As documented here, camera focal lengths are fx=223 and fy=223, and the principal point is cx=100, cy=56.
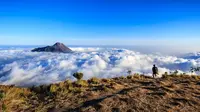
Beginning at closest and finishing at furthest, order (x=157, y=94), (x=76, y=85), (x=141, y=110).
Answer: (x=141, y=110), (x=157, y=94), (x=76, y=85)

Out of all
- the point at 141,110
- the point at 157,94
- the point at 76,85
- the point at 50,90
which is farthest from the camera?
the point at 76,85

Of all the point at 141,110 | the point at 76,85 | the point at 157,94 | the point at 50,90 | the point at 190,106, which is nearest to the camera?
the point at 141,110

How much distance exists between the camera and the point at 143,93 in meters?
11.9

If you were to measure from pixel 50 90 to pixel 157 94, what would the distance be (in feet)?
19.5

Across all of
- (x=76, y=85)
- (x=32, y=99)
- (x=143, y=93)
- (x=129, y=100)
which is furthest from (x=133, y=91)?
(x=32, y=99)

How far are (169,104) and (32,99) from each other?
6.92m

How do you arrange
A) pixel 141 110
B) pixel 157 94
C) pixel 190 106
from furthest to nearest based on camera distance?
pixel 157 94 < pixel 190 106 < pixel 141 110

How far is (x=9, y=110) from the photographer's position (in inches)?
394

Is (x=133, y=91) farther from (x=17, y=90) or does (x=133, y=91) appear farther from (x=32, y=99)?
(x=17, y=90)

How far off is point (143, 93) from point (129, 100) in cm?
156

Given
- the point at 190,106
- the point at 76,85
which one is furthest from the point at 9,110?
the point at 190,106

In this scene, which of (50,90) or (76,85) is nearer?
(50,90)

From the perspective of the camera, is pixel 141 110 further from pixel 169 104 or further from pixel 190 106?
pixel 190 106

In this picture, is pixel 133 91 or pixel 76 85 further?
pixel 76 85
